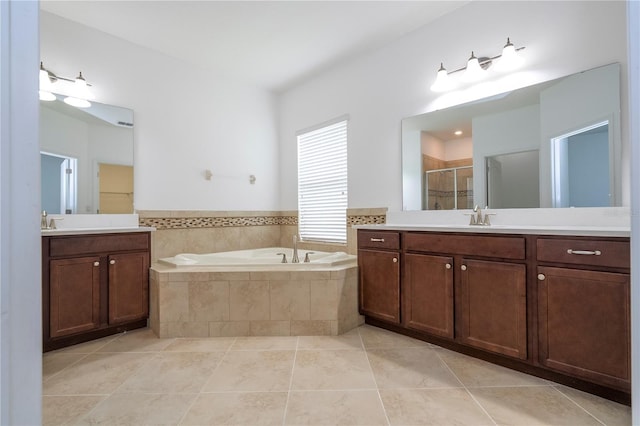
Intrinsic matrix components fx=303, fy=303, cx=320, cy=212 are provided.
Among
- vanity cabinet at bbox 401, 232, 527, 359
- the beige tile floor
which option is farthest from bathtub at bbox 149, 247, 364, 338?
vanity cabinet at bbox 401, 232, 527, 359

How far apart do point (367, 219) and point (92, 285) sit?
249 centimetres

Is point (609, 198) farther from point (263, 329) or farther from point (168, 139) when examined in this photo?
point (168, 139)

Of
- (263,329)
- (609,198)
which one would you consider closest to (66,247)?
(263,329)

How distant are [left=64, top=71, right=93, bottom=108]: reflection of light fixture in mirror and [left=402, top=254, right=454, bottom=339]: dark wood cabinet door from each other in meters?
3.14

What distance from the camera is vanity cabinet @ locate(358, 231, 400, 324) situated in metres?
2.47

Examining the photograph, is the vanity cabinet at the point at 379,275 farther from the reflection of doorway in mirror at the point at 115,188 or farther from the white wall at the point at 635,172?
the reflection of doorway in mirror at the point at 115,188

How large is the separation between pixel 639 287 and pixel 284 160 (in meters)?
3.90

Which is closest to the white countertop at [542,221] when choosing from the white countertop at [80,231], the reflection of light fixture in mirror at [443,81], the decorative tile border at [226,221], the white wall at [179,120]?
the decorative tile border at [226,221]

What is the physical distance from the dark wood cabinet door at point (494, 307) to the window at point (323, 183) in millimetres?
1621

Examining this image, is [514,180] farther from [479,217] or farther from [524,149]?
[479,217]

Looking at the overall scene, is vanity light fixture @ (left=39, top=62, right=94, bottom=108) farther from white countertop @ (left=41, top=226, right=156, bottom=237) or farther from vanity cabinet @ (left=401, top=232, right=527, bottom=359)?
vanity cabinet @ (left=401, top=232, right=527, bottom=359)

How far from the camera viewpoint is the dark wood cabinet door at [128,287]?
248 cm

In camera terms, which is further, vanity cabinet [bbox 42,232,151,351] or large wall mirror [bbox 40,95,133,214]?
large wall mirror [bbox 40,95,133,214]

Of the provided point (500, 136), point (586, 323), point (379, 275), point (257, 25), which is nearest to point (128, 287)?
point (379, 275)
